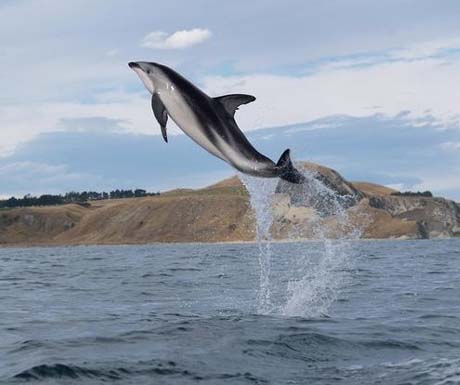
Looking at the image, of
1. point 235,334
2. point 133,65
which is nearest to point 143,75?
point 133,65

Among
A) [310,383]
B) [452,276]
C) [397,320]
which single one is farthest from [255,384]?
[452,276]

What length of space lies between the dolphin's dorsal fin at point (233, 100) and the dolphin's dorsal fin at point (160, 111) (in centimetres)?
98

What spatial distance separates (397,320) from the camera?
21.2 m

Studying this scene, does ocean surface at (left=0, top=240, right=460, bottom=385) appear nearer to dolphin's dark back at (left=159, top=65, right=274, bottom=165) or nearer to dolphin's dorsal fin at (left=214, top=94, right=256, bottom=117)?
dolphin's dark back at (left=159, top=65, right=274, bottom=165)

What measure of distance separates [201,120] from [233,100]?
3.14ft

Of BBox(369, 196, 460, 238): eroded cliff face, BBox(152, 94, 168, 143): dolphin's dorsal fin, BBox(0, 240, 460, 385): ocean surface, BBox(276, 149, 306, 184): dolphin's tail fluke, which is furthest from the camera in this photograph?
BBox(369, 196, 460, 238): eroded cliff face

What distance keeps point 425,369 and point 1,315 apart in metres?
13.5

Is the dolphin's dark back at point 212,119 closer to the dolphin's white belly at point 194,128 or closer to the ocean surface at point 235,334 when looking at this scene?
the dolphin's white belly at point 194,128

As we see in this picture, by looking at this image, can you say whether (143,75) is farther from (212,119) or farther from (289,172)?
(289,172)

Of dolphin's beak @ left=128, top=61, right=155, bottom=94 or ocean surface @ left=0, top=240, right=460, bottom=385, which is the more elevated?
dolphin's beak @ left=128, top=61, right=155, bottom=94

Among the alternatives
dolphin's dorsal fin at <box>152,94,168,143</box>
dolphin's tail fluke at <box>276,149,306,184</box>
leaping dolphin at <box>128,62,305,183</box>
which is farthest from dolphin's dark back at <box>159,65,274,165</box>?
dolphin's dorsal fin at <box>152,94,168,143</box>

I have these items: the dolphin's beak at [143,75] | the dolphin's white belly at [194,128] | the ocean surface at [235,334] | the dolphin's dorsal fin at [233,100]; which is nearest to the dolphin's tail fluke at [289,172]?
the dolphin's white belly at [194,128]

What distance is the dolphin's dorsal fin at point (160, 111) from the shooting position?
36.2ft

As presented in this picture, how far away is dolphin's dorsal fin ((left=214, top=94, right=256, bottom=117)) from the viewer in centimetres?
1175
